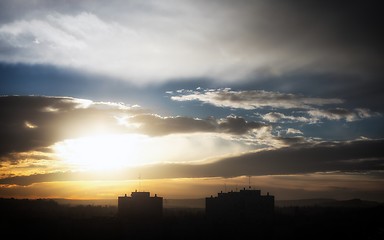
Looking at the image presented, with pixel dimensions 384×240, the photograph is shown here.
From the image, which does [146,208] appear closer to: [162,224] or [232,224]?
[162,224]

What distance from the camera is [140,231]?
4611 inches

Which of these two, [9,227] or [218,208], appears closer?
[9,227]

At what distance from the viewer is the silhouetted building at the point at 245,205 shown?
130500mm

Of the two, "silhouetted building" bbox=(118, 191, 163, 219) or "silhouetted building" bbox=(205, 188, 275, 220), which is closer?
"silhouetted building" bbox=(205, 188, 275, 220)

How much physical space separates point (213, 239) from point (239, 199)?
68.2 ft

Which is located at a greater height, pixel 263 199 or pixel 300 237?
pixel 263 199

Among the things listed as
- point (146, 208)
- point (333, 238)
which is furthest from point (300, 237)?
point (146, 208)

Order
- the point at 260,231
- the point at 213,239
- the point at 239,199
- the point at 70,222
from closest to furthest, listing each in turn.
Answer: the point at 213,239, the point at 260,231, the point at 239,199, the point at 70,222

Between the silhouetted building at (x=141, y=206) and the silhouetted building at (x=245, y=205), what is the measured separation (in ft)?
69.4

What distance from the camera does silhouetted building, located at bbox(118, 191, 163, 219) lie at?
14175 centimetres

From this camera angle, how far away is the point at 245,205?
13050 centimetres

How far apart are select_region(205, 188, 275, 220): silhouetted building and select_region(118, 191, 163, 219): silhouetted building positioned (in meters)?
21.1

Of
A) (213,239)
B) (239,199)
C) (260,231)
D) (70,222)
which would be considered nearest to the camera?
(213,239)

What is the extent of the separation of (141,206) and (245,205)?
1297 inches
